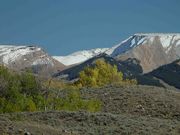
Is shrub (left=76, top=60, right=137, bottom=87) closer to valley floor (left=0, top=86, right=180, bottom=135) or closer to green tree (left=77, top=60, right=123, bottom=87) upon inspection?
green tree (left=77, top=60, right=123, bottom=87)

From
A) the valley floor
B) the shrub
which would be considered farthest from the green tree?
the valley floor

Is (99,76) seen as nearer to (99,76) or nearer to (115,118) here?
(99,76)

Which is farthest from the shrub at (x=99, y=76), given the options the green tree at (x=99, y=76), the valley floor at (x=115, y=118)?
the valley floor at (x=115, y=118)

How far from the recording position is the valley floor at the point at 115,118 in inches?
1316

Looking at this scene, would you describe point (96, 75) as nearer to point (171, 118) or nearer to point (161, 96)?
point (161, 96)

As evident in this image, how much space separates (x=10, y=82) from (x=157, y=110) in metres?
23.6

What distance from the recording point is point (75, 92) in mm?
67625

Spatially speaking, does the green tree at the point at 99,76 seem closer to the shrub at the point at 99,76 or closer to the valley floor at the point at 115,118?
the shrub at the point at 99,76

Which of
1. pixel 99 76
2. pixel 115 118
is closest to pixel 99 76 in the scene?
pixel 99 76

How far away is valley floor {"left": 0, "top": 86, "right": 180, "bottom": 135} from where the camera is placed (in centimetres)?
3344

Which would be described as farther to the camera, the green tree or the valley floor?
the green tree

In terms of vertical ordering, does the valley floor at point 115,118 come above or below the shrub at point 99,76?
below

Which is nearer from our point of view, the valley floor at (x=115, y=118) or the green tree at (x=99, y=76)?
the valley floor at (x=115, y=118)

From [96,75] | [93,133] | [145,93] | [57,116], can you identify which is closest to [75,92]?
[145,93]
